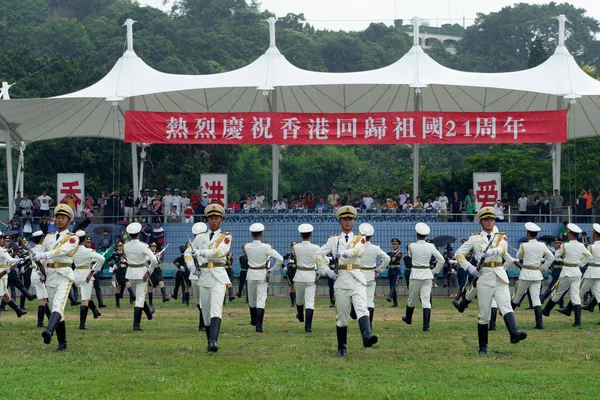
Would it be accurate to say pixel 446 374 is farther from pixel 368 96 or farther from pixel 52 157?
pixel 52 157

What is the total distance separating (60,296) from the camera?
1538 centimetres

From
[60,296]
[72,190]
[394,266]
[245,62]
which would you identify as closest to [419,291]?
[394,266]

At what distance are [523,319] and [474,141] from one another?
41.1ft

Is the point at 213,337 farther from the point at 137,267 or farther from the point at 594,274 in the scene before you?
the point at 594,274

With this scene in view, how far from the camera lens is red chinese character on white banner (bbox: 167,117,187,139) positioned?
34781 millimetres

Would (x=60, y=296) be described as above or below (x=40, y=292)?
above

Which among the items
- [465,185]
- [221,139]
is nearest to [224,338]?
[221,139]

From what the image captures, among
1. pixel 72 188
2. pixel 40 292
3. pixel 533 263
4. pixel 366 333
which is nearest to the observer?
pixel 366 333

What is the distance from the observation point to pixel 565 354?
15281mm

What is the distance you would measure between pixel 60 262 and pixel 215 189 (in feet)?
71.0

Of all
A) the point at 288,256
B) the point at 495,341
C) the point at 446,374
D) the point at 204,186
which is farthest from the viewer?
the point at 204,186

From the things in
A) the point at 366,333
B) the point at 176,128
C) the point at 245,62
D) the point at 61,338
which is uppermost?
the point at 245,62

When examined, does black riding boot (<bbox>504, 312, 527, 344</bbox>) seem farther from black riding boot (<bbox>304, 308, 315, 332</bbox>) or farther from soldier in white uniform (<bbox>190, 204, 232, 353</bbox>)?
black riding boot (<bbox>304, 308, 315, 332</bbox>)

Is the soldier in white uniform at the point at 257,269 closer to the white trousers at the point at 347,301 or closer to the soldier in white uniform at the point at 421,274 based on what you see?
the soldier in white uniform at the point at 421,274
